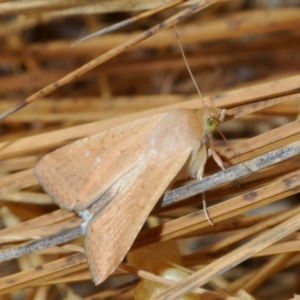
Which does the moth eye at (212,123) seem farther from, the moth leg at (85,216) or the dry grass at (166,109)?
the moth leg at (85,216)

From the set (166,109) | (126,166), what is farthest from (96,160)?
(166,109)

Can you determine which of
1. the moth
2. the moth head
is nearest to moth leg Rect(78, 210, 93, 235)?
the moth

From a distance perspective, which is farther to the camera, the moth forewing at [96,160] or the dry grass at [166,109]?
the moth forewing at [96,160]

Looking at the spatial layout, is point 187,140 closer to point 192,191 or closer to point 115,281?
point 192,191

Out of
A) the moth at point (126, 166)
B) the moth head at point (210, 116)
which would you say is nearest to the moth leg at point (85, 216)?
the moth at point (126, 166)

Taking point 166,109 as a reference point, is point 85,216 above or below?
below

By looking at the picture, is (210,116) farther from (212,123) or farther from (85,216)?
(85,216)


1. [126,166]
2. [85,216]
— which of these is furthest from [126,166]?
[85,216]
